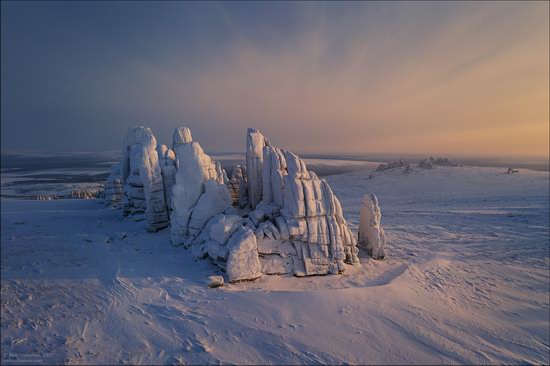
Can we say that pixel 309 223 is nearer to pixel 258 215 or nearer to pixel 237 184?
pixel 258 215

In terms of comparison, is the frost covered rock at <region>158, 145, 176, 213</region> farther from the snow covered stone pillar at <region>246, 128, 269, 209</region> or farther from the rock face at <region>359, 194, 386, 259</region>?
the rock face at <region>359, 194, 386, 259</region>

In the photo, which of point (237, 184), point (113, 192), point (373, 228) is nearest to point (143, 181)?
point (237, 184)

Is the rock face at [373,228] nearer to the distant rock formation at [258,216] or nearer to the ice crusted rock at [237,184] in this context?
the distant rock formation at [258,216]

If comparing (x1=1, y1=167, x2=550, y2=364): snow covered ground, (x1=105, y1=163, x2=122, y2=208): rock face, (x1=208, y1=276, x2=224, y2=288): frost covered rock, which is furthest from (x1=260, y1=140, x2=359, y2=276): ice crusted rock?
(x1=105, y1=163, x2=122, y2=208): rock face

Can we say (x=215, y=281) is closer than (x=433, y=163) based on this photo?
Yes

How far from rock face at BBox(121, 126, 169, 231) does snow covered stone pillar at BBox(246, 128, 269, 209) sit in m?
4.85

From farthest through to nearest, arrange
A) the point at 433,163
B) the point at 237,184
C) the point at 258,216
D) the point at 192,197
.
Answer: the point at 433,163 < the point at 237,184 < the point at 192,197 < the point at 258,216

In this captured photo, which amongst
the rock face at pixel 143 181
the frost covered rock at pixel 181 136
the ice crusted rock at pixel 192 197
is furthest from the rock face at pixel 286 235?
the frost covered rock at pixel 181 136

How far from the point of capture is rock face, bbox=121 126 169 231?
1351 cm

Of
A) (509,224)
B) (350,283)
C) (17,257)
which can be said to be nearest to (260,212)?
(350,283)

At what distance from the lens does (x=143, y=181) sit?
44.3 ft

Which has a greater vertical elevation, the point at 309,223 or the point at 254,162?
the point at 254,162

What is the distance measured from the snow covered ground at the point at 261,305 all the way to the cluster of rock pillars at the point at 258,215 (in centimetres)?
62

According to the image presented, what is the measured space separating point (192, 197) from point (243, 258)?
4.36 m
